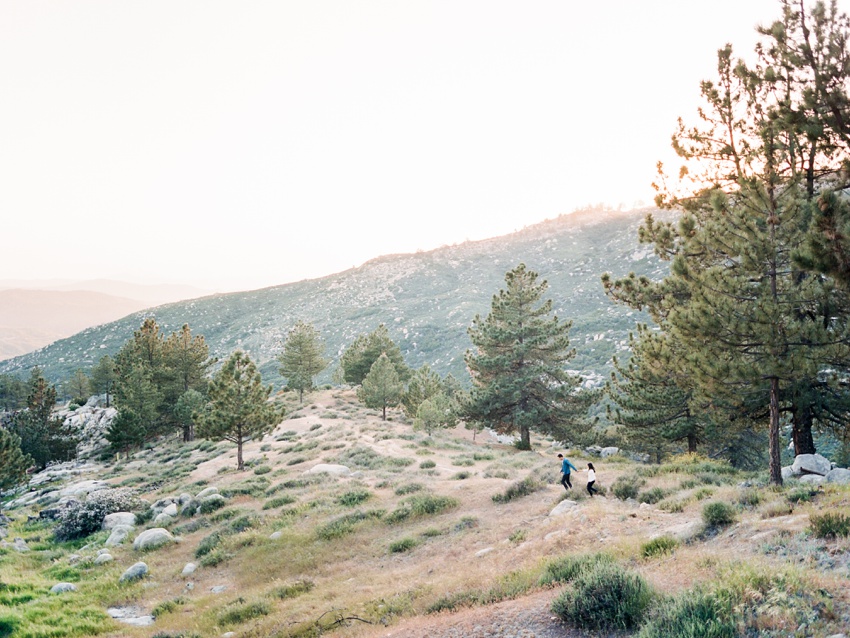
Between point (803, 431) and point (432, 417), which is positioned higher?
point (803, 431)

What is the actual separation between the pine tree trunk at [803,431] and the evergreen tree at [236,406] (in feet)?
76.4

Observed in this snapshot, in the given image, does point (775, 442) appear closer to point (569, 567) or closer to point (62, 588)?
point (569, 567)

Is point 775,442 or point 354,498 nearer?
point 775,442

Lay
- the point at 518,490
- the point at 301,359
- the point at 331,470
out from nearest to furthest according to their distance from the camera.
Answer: the point at 518,490 < the point at 331,470 < the point at 301,359

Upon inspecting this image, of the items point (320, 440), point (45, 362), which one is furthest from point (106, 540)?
point (45, 362)

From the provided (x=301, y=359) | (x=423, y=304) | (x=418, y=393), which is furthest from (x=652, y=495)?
(x=423, y=304)

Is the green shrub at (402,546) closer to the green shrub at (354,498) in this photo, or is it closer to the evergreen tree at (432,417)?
the green shrub at (354,498)

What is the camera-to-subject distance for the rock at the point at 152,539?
17.5m

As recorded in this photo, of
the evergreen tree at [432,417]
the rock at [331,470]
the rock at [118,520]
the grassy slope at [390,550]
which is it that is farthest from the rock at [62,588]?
the evergreen tree at [432,417]

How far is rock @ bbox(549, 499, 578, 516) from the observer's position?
504 inches

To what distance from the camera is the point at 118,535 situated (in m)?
19.1

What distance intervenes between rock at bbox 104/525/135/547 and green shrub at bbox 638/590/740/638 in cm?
2060

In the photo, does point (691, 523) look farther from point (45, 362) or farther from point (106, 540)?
point (45, 362)

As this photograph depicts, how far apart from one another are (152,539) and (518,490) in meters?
13.9
